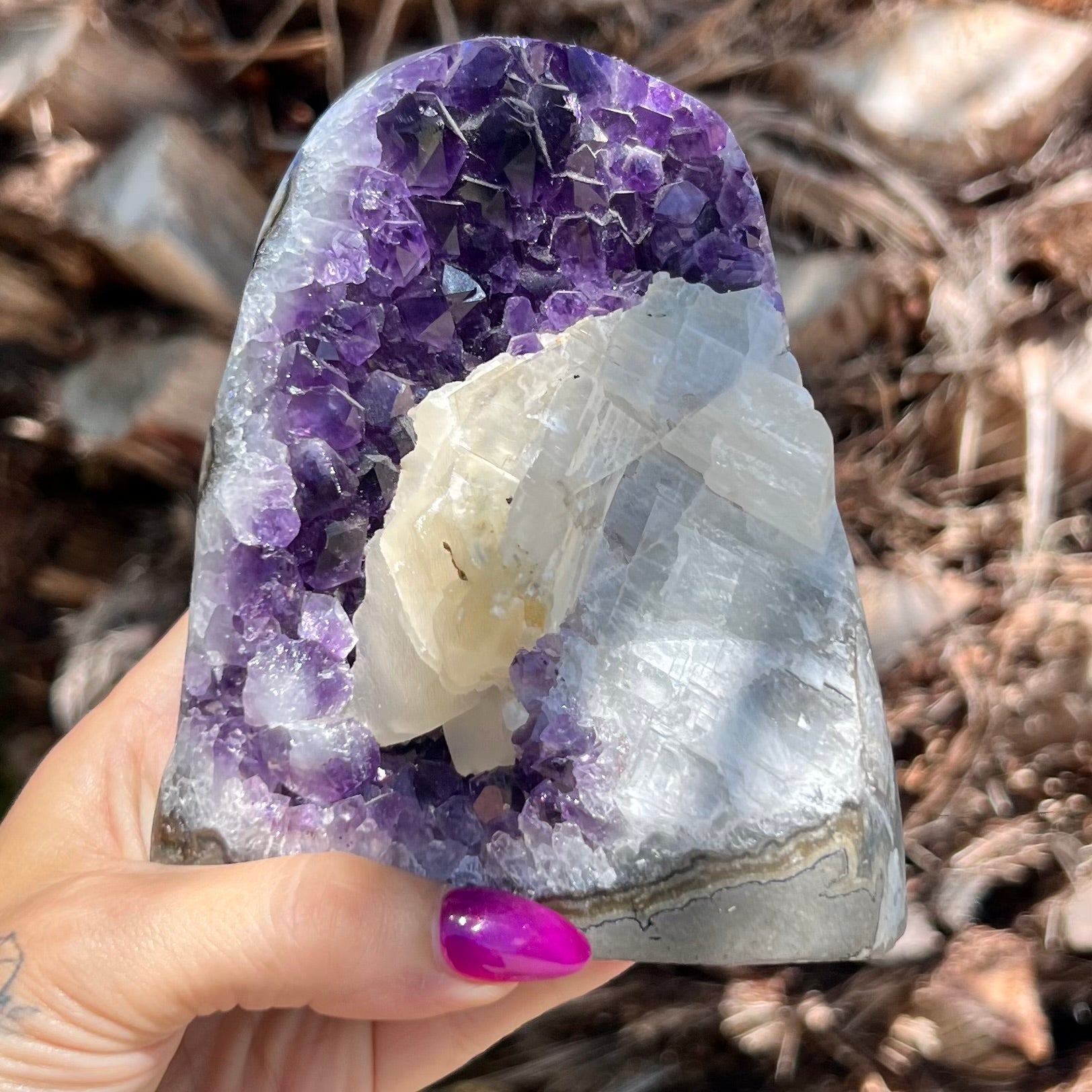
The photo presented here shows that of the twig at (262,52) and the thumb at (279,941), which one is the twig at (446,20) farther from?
the thumb at (279,941)

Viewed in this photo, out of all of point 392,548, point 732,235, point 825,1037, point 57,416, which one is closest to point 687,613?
point 392,548

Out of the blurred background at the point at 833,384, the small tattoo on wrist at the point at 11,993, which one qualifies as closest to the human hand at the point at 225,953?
the small tattoo on wrist at the point at 11,993

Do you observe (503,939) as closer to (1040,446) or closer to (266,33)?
(1040,446)

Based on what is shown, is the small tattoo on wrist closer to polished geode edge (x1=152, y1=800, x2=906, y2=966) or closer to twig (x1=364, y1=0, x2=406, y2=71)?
polished geode edge (x1=152, y1=800, x2=906, y2=966)

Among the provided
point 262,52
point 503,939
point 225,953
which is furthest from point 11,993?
point 262,52

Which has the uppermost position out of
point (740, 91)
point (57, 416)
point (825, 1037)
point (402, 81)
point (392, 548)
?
point (402, 81)

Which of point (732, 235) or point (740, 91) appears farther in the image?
point (740, 91)

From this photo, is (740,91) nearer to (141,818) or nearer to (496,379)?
(496,379)
